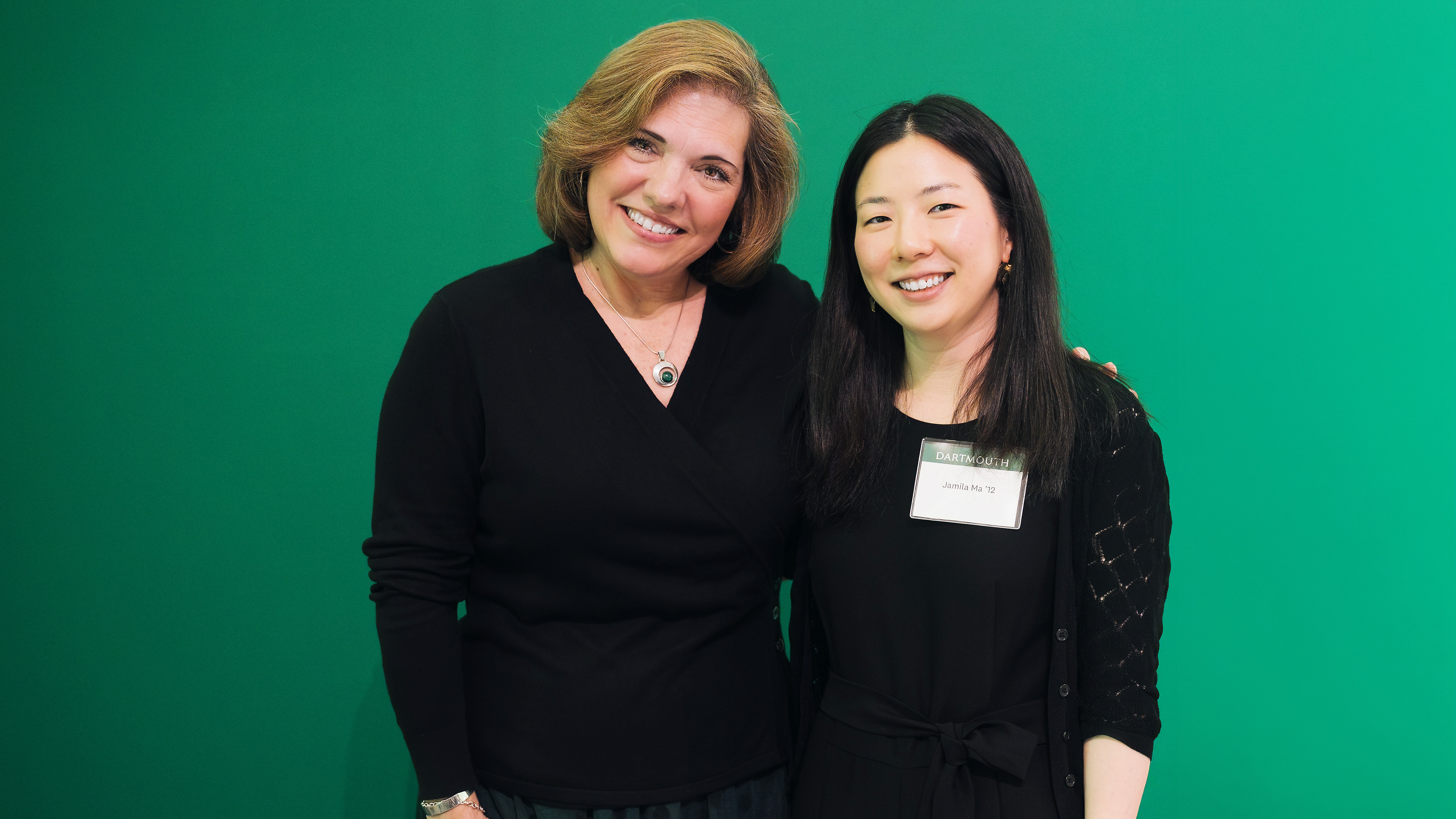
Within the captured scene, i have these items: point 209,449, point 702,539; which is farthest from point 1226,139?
point 209,449

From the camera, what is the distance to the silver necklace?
60.0 inches

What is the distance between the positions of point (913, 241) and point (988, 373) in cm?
24

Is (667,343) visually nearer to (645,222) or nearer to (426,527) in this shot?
(645,222)

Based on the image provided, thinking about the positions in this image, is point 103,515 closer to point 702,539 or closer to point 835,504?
point 702,539

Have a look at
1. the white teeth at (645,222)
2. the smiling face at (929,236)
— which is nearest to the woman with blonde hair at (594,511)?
the white teeth at (645,222)

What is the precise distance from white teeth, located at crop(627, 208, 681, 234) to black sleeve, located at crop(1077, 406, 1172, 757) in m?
0.75

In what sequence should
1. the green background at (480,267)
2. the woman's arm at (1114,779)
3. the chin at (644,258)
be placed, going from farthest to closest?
the green background at (480,267) → the chin at (644,258) → the woman's arm at (1114,779)

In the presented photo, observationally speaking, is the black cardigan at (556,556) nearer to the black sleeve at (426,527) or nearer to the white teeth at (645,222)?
the black sleeve at (426,527)

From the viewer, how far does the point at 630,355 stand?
1.54 m

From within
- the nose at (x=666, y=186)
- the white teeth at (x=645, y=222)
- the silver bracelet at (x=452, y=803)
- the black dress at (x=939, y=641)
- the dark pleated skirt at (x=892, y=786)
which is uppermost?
the nose at (x=666, y=186)

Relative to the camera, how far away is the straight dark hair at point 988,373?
1375mm

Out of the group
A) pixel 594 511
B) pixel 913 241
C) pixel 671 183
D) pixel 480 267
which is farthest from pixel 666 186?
pixel 480 267

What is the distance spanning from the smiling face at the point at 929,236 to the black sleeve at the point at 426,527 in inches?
25.9

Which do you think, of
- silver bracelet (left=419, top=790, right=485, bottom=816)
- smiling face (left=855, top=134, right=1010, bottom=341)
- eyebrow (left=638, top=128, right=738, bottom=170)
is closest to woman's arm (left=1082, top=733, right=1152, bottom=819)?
smiling face (left=855, top=134, right=1010, bottom=341)
